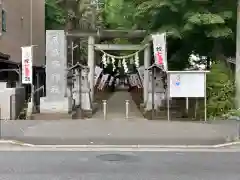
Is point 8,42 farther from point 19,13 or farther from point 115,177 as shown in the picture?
point 115,177

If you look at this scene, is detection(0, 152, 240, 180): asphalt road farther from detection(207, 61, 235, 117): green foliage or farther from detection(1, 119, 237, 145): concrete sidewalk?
detection(207, 61, 235, 117): green foliage

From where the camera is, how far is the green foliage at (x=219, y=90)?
20359 mm

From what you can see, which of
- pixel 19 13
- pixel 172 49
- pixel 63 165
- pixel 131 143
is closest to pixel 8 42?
pixel 19 13

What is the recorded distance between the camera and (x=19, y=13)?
31547 mm

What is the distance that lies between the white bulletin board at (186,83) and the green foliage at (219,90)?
76.2 inches

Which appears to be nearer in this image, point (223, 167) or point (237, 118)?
point (223, 167)

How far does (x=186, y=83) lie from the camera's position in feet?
62.2

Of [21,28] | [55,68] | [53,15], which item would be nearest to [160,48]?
[55,68]

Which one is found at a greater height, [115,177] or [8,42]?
[8,42]

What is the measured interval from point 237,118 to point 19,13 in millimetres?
18679

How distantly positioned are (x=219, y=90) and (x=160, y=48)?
11.2ft

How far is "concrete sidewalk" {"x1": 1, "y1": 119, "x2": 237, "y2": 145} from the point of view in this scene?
1332 cm

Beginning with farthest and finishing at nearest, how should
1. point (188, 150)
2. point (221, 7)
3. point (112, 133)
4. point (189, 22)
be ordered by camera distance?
point (221, 7) < point (189, 22) < point (112, 133) < point (188, 150)

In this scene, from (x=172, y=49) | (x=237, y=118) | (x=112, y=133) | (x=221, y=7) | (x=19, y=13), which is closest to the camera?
(x=112, y=133)
